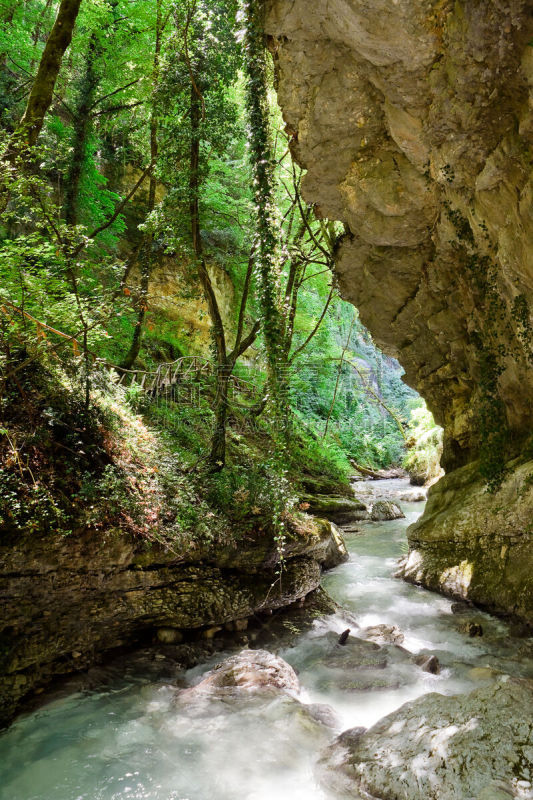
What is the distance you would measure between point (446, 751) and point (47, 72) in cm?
911

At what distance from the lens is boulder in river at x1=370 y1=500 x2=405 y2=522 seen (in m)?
12.8

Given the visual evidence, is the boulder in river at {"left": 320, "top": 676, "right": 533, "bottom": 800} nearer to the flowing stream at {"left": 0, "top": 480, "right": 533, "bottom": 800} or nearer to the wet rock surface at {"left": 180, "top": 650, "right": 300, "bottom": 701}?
the flowing stream at {"left": 0, "top": 480, "right": 533, "bottom": 800}

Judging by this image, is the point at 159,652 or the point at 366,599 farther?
the point at 366,599

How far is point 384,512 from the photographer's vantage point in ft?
42.3

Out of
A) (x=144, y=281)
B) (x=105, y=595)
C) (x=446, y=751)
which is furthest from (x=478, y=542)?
(x=144, y=281)

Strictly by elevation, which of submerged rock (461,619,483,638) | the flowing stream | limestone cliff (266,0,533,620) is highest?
limestone cliff (266,0,533,620)

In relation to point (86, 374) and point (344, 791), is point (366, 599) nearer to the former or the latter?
point (344, 791)

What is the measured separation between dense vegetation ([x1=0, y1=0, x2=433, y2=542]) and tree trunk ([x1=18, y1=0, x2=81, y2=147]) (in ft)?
0.09

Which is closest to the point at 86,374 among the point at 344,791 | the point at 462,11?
the point at 344,791

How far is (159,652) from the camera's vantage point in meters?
5.23

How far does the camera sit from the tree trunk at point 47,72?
6238 mm

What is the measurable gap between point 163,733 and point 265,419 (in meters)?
6.98

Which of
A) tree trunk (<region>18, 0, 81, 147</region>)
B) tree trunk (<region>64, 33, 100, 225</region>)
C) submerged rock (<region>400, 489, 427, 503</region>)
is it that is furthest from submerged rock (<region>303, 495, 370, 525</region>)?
tree trunk (<region>18, 0, 81, 147</region>)

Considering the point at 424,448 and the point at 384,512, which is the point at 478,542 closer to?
the point at 384,512
